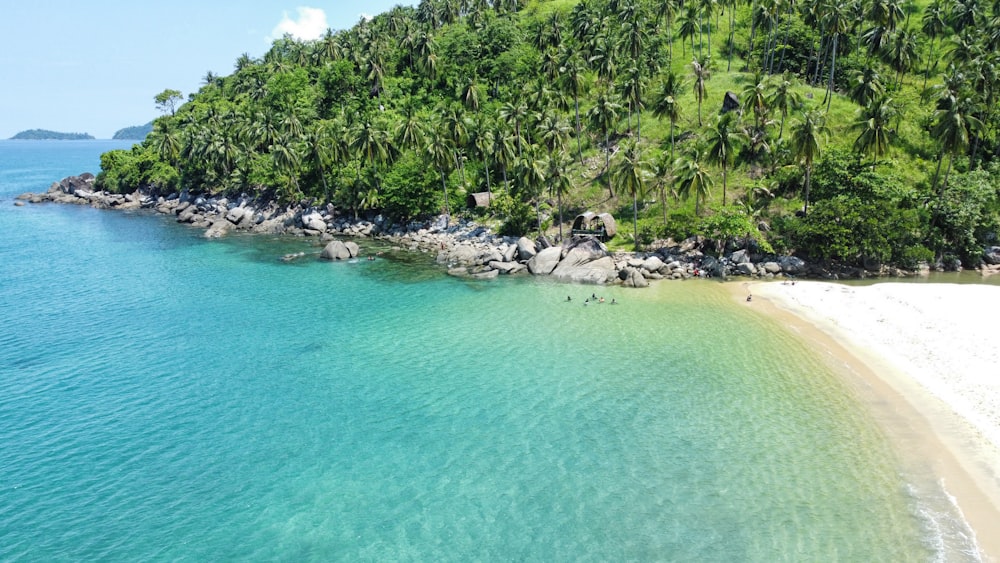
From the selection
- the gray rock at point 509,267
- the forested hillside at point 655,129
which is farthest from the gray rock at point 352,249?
the gray rock at point 509,267

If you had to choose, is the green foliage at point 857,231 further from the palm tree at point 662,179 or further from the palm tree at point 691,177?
the palm tree at point 662,179

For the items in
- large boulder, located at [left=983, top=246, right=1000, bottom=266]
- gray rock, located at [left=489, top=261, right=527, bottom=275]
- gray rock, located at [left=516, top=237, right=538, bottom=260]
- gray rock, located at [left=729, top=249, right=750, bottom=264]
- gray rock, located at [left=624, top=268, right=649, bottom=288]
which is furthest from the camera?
gray rock, located at [left=516, top=237, right=538, bottom=260]

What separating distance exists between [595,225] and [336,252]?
3754 cm

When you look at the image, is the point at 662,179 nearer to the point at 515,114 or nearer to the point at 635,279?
the point at 635,279

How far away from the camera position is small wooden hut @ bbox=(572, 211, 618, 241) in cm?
7475

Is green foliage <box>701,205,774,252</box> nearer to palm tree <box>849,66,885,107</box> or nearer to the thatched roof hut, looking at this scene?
palm tree <box>849,66,885,107</box>

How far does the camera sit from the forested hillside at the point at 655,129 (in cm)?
6419

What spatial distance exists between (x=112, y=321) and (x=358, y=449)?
38.6 metres

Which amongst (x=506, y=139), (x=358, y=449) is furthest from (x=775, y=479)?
(x=506, y=139)

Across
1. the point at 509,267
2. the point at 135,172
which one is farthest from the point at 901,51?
the point at 135,172

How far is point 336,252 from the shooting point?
7738 centimetres

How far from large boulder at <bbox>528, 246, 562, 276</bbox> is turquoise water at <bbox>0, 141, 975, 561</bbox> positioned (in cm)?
1039

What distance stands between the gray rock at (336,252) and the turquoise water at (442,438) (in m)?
19.7

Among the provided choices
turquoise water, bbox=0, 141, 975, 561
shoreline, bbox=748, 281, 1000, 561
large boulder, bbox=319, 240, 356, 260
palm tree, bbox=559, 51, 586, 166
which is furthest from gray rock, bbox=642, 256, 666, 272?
large boulder, bbox=319, 240, 356, 260
